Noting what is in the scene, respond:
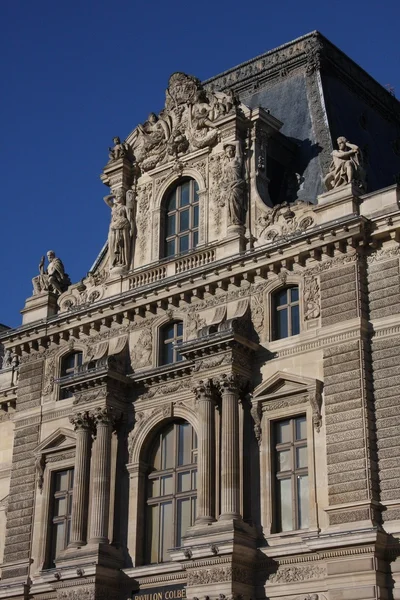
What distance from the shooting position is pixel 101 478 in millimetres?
33750

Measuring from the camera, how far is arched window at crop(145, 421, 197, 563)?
32.8m

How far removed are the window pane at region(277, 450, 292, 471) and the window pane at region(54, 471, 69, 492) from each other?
829cm

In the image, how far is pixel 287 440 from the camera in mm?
31297

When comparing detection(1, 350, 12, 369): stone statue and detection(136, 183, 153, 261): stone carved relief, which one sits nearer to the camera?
detection(136, 183, 153, 261): stone carved relief

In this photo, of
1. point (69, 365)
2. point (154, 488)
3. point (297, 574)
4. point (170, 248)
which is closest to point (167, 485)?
point (154, 488)

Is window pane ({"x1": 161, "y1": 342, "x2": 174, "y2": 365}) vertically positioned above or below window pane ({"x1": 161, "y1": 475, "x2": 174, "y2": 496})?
above

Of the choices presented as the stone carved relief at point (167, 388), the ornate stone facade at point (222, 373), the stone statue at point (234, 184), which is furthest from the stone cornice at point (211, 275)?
the stone carved relief at point (167, 388)

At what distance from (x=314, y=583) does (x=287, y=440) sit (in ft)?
14.3

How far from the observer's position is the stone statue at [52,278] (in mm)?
39750

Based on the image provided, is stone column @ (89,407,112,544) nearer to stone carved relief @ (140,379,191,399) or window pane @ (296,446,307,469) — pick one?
stone carved relief @ (140,379,191,399)

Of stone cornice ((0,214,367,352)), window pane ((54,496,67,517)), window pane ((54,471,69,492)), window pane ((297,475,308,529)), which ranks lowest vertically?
window pane ((297,475,308,529))

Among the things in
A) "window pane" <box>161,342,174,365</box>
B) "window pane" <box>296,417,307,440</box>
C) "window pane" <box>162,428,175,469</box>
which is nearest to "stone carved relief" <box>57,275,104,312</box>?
"window pane" <box>161,342,174,365</box>

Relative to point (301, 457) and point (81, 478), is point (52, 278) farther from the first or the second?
point (301, 457)

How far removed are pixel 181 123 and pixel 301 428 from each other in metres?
12.6
